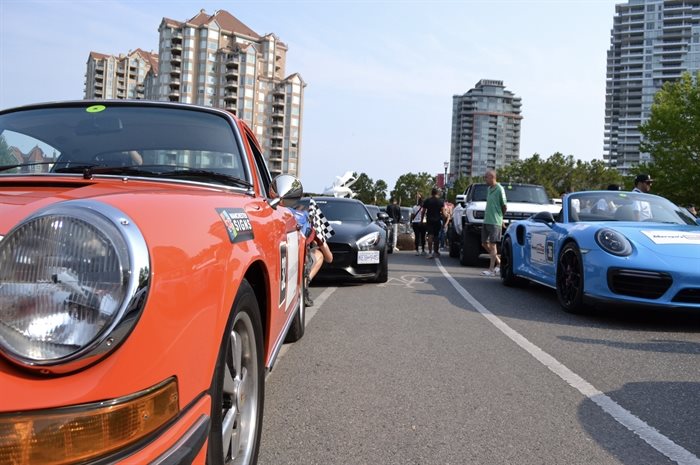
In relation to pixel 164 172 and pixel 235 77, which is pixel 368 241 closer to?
pixel 164 172

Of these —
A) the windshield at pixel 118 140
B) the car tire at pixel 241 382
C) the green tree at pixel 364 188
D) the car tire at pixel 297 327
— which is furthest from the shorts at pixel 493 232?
the green tree at pixel 364 188

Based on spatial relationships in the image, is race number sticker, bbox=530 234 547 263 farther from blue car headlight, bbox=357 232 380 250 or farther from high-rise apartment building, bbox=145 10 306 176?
high-rise apartment building, bbox=145 10 306 176

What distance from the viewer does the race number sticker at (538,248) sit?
295 inches

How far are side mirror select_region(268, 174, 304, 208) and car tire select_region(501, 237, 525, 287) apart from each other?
19.9 feet

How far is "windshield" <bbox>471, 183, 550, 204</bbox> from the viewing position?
46.7 feet

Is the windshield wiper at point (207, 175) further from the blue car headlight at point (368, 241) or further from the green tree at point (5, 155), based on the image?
the blue car headlight at point (368, 241)

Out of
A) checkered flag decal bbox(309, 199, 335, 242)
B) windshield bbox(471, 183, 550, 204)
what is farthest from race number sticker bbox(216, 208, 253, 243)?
windshield bbox(471, 183, 550, 204)

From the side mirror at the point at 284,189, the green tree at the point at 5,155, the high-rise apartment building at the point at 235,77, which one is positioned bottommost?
the side mirror at the point at 284,189

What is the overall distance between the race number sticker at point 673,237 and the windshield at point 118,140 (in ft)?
14.8

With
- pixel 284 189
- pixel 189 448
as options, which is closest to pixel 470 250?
pixel 284 189

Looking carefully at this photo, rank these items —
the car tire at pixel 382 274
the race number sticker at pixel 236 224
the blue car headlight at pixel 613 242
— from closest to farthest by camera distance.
→ the race number sticker at pixel 236 224 < the blue car headlight at pixel 613 242 < the car tire at pixel 382 274

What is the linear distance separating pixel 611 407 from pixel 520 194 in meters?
11.4

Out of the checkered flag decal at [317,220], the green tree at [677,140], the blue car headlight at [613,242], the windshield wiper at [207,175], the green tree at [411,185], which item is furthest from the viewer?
the green tree at [411,185]

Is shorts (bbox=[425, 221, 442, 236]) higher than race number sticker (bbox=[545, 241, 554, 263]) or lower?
higher
